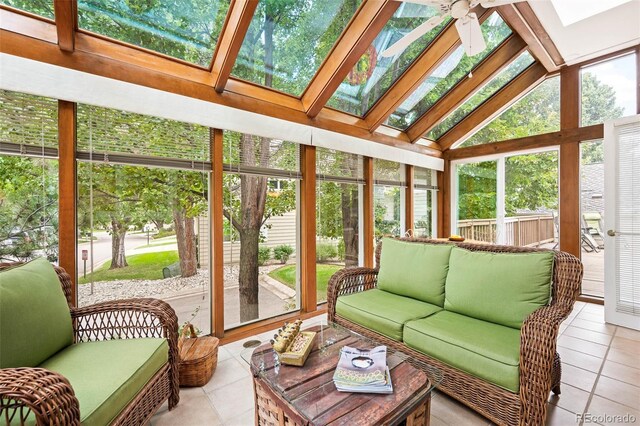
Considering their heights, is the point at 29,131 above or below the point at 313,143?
below

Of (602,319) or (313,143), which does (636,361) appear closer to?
(602,319)

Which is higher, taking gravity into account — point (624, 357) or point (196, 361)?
point (196, 361)

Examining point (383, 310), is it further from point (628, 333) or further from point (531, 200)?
point (531, 200)

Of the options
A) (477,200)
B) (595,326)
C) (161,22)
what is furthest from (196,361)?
(477,200)

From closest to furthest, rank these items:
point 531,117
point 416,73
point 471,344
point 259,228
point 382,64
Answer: point 471,344 → point 259,228 → point 382,64 → point 416,73 → point 531,117

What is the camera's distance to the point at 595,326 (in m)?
3.04

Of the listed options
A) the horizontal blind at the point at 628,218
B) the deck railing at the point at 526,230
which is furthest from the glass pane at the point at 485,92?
the deck railing at the point at 526,230

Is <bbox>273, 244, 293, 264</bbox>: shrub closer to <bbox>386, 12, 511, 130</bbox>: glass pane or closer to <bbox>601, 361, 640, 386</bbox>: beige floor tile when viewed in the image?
<bbox>386, 12, 511, 130</bbox>: glass pane

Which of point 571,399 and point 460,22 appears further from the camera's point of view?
point 460,22

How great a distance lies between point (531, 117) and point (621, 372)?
139 inches

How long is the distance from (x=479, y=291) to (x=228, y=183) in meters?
2.40

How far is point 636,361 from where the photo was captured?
232 centimetres

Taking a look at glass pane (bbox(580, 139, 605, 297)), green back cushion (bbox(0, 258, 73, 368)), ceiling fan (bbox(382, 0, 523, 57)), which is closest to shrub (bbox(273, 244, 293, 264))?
green back cushion (bbox(0, 258, 73, 368))

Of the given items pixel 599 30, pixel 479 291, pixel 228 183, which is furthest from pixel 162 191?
pixel 599 30
